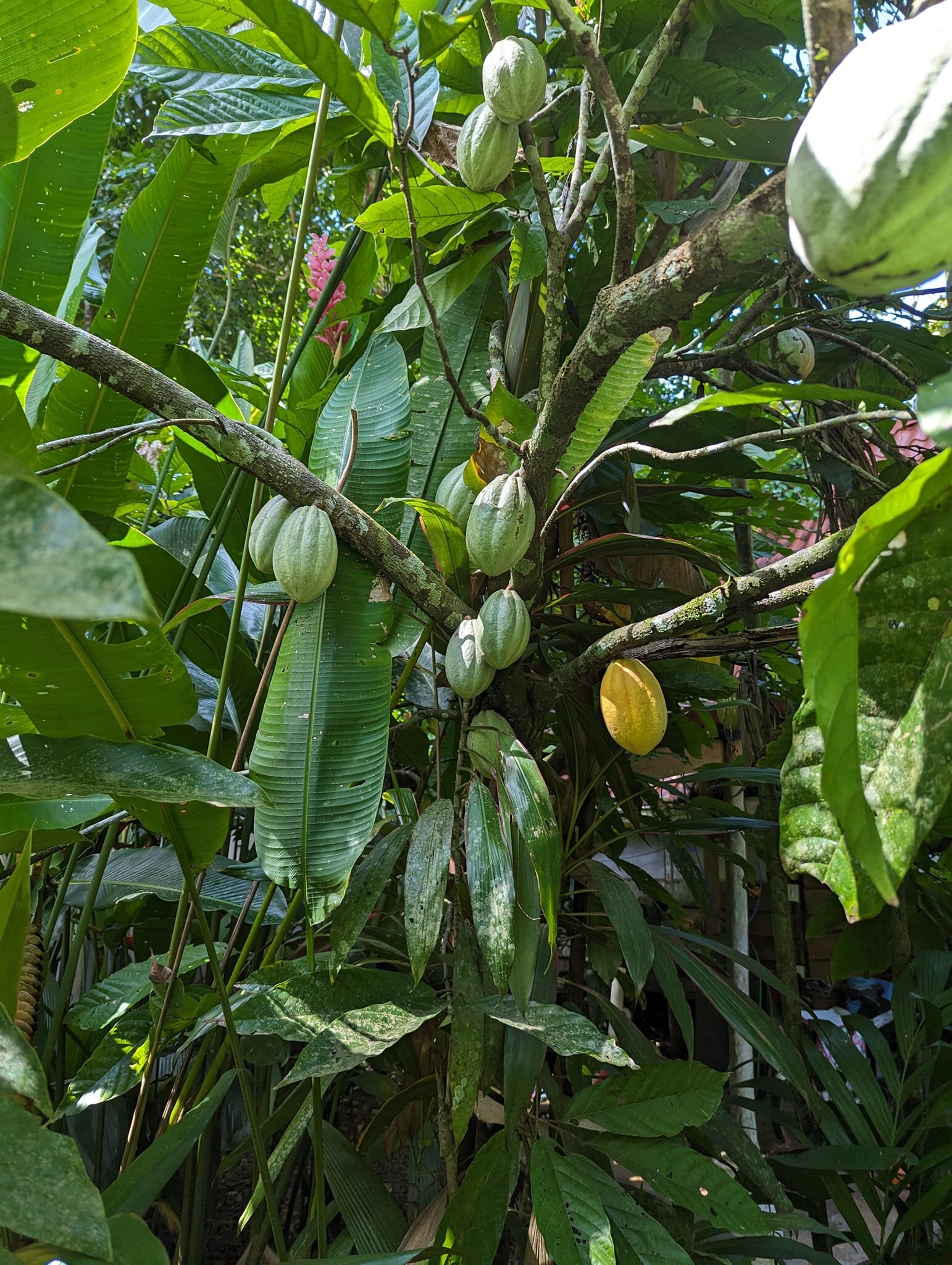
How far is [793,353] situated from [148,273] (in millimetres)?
866

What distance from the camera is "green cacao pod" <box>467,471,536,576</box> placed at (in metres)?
0.76

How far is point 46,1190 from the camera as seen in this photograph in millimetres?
451

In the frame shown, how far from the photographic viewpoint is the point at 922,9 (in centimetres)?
40

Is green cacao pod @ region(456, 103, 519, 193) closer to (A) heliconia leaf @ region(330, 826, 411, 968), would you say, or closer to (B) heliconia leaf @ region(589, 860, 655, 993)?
(A) heliconia leaf @ region(330, 826, 411, 968)

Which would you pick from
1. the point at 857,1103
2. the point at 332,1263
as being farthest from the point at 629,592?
the point at 857,1103

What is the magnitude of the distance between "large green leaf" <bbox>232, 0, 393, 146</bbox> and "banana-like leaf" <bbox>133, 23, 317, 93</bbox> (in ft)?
0.51

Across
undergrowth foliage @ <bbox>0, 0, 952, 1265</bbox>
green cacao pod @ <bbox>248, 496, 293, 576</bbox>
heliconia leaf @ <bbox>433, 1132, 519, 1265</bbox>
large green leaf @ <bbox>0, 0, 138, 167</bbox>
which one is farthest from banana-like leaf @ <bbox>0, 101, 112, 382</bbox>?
heliconia leaf @ <bbox>433, 1132, 519, 1265</bbox>

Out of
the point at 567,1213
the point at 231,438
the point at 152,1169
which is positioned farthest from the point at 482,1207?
the point at 231,438

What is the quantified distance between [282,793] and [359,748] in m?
0.08

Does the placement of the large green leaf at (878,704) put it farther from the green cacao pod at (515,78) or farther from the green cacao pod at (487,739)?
the green cacao pod at (515,78)

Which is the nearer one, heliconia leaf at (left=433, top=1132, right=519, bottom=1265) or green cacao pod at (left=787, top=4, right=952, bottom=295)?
green cacao pod at (left=787, top=4, right=952, bottom=295)

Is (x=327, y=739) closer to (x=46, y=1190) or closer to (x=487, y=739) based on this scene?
(x=487, y=739)

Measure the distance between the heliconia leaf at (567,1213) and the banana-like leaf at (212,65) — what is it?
119cm

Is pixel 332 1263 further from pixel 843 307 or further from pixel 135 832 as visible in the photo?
pixel 843 307
